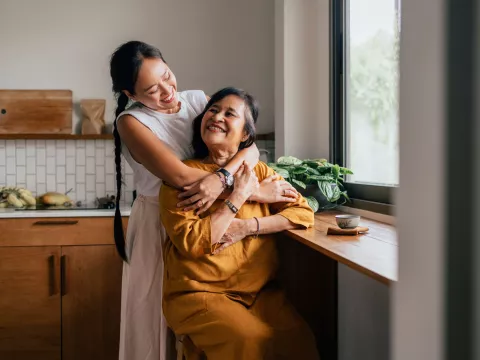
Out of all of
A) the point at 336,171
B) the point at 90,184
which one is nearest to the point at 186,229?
the point at 336,171

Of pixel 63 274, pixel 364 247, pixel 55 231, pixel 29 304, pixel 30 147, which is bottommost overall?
pixel 29 304

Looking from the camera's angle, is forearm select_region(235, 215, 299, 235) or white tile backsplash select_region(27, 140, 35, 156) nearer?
forearm select_region(235, 215, 299, 235)

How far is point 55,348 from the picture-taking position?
2861 millimetres

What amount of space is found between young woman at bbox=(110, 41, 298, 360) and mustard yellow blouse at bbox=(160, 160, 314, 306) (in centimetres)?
5

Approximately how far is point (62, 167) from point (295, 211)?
2069 millimetres

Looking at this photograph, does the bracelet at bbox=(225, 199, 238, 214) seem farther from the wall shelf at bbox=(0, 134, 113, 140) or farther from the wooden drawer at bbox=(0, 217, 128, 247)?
the wall shelf at bbox=(0, 134, 113, 140)

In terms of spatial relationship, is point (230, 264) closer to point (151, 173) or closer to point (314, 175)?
point (151, 173)

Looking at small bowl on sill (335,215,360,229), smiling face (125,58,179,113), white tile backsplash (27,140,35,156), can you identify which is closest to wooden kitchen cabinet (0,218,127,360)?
white tile backsplash (27,140,35,156)

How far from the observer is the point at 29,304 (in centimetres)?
286

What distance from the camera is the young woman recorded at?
1694mm

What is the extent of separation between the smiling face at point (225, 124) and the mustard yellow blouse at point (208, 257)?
10cm

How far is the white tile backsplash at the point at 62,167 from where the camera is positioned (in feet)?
11.0

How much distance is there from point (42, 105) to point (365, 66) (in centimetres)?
201

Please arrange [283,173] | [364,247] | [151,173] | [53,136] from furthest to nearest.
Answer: [53,136] → [283,173] → [151,173] → [364,247]
